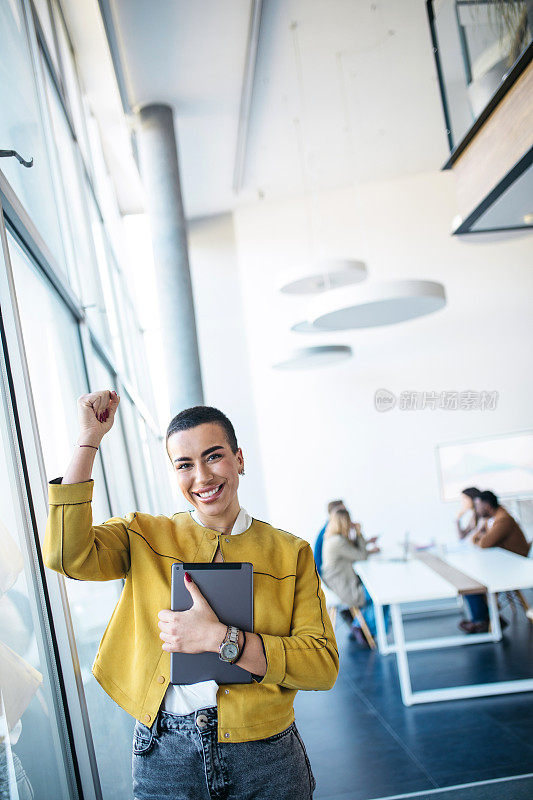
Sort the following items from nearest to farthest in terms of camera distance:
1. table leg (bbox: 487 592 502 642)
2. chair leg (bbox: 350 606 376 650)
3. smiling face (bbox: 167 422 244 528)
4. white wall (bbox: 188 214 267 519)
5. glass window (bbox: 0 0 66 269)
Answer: smiling face (bbox: 167 422 244 528), glass window (bbox: 0 0 66 269), table leg (bbox: 487 592 502 642), chair leg (bbox: 350 606 376 650), white wall (bbox: 188 214 267 519)

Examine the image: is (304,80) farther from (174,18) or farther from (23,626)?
(23,626)

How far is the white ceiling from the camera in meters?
Answer: 6.49

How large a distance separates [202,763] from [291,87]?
24.9 ft

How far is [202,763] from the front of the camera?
1.52m

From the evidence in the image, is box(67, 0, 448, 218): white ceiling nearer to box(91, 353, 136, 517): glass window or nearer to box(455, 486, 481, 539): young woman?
box(91, 353, 136, 517): glass window

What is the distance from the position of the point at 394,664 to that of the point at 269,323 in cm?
579

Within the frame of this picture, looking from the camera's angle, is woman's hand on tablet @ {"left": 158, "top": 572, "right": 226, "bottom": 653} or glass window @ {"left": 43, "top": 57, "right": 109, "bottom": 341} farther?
glass window @ {"left": 43, "top": 57, "right": 109, "bottom": 341}

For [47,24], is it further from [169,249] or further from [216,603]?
[216,603]

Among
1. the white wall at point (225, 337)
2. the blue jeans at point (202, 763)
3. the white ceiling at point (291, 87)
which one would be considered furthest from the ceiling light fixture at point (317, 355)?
the blue jeans at point (202, 763)

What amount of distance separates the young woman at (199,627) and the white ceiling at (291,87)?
535 centimetres

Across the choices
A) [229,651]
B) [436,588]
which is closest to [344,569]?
[436,588]

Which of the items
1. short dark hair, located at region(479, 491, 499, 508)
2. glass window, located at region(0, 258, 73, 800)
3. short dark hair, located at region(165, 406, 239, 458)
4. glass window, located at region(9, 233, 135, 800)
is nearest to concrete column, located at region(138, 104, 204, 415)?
short dark hair, located at region(479, 491, 499, 508)

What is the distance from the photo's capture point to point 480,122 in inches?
199

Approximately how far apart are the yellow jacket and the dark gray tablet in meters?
0.05
